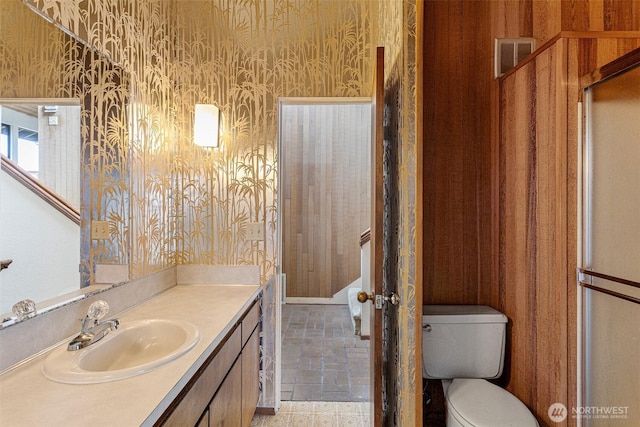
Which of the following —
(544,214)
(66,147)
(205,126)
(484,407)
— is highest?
(205,126)

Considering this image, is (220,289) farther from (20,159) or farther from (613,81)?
(613,81)

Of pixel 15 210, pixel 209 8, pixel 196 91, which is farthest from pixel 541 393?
pixel 209 8

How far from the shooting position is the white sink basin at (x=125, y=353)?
2.93ft

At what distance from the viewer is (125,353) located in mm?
1228

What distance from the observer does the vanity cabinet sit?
0.96 metres

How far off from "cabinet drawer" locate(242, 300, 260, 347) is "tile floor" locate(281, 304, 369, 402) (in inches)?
30.7

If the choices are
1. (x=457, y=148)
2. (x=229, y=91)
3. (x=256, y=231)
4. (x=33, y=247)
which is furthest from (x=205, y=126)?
(x=457, y=148)

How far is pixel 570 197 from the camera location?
135cm

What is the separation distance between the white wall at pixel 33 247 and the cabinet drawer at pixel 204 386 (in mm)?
619

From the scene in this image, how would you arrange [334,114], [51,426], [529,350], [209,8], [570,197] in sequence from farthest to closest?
[334,114], [209,8], [529,350], [570,197], [51,426]

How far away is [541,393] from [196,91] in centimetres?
252

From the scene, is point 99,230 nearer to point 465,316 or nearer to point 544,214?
point 465,316

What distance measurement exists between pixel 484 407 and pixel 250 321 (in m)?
1.22

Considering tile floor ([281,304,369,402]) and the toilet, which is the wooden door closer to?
the toilet
